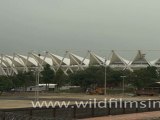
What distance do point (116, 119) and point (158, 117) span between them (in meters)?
3.55

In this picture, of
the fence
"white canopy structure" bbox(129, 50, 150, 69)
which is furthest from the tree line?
the fence

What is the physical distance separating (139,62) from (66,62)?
30.7 metres

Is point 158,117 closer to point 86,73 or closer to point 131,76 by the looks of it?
point 131,76

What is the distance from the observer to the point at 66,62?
16400cm

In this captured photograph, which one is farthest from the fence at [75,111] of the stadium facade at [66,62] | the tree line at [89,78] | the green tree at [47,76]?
the stadium facade at [66,62]

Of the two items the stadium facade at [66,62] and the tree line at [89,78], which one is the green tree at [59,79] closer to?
the tree line at [89,78]

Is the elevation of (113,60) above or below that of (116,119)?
above

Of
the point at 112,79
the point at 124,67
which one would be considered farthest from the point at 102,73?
the point at 124,67

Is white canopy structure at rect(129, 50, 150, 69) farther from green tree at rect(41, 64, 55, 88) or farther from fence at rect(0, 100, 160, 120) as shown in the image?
fence at rect(0, 100, 160, 120)

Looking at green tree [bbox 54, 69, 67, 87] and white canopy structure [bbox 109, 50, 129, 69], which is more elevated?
white canopy structure [bbox 109, 50, 129, 69]

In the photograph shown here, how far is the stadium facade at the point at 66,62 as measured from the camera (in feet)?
485

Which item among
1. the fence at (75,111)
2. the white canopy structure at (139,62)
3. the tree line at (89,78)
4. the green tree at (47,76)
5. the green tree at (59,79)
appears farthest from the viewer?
the white canopy structure at (139,62)

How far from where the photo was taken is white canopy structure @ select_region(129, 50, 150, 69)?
474 ft

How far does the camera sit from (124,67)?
486 feet
